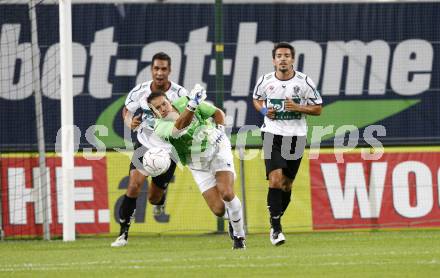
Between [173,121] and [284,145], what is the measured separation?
157 centimetres

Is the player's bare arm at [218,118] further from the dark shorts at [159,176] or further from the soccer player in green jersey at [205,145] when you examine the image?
the dark shorts at [159,176]

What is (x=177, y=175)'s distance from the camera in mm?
15797

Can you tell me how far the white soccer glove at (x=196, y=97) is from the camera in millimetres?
11117

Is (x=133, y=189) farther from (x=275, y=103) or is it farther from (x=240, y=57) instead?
(x=240, y=57)

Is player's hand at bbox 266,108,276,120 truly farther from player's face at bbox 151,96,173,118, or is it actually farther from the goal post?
the goal post

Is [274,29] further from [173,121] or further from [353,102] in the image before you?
[173,121]

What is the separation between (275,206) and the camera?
12.5 metres

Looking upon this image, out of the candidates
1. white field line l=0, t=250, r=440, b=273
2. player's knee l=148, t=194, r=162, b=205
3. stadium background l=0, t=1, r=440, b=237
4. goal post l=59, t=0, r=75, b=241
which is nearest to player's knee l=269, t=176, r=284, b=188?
player's knee l=148, t=194, r=162, b=205

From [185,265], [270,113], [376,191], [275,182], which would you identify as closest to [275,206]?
[275,182]

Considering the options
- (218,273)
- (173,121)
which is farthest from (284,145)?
(218,273)

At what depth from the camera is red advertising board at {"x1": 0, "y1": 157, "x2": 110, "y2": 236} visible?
51.0 feet

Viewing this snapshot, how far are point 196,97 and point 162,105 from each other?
99 centimetres

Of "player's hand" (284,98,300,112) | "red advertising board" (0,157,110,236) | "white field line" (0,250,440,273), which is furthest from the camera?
"red advertising board" (0,157,110,236)

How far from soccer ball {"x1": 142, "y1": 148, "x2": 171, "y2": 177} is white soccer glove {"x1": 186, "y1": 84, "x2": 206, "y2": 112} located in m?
1.24
